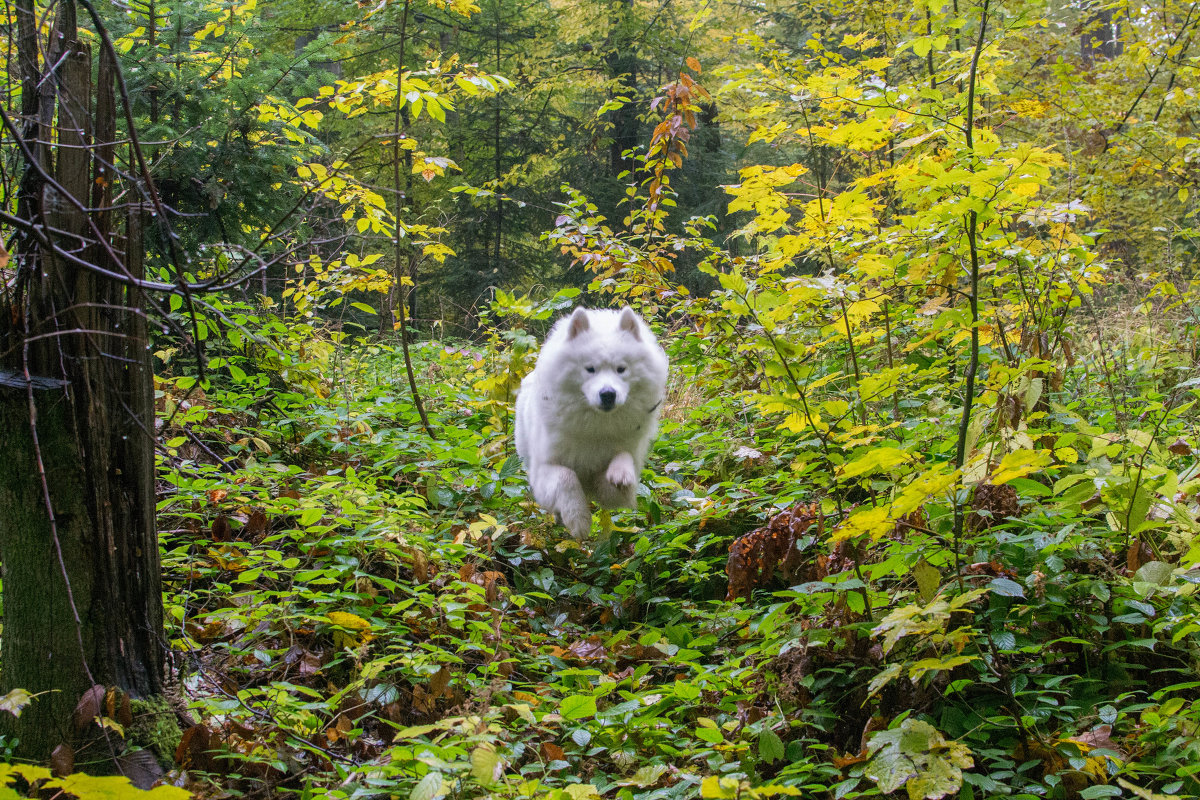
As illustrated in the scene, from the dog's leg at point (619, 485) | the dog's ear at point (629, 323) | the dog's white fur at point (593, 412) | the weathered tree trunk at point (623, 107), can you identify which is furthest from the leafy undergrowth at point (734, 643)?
the weathered tree trunk at point (623, 107)

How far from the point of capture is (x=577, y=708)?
8.00 ft

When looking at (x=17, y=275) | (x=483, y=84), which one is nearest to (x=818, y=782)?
(x=17, y=275)

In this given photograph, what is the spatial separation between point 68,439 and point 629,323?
123 inches

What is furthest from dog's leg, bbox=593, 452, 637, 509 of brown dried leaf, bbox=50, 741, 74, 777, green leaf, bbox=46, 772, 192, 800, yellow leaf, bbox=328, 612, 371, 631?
green leaf, bbox=46, 772, 192, 800

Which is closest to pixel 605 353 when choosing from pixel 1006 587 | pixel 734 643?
pixel 734 643

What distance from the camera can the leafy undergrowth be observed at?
220cm

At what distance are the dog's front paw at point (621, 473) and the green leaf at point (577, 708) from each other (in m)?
1.90

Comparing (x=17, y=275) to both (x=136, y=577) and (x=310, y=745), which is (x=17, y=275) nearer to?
(x=136, y=577)

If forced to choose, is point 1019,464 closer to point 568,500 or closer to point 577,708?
point 577,708

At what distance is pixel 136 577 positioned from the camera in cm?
225

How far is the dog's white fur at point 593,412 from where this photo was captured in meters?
4.39

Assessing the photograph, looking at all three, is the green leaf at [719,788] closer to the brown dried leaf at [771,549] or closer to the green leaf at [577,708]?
the green leaf at [577,708]

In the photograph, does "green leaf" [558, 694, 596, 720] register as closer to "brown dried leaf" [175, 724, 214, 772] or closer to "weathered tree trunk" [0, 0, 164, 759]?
"brown dried leaf" [175, 724, 214, 772]

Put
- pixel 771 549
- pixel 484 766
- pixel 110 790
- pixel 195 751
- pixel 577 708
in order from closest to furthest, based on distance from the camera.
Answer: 1. pixel 110 790
2. pixel 484 766
3. pixel 195 751
4. pixel 577 708
5. pixel 771 549
